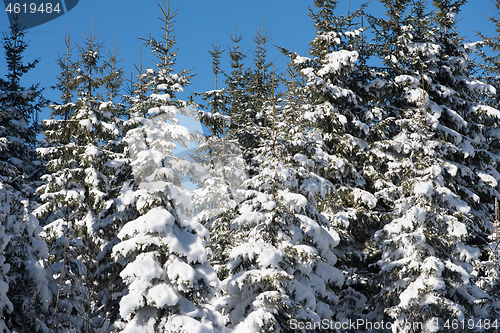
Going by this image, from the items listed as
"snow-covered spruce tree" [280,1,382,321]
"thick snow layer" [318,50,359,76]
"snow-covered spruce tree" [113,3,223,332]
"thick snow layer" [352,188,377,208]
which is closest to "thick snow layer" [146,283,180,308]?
"snow-covered spruce tree" [113,3,223,332]

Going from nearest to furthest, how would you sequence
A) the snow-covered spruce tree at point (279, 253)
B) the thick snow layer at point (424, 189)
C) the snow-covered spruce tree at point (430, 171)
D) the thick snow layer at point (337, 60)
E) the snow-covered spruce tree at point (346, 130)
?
the snow-covered spruce tree at point (279, 253) → the snow-covered spruce tree at point (430, 171) → the thick snow layer at point (424, 189) → the snow-covered spruce tree at point (346, 130) → the thick snow layer at point (337, 60)

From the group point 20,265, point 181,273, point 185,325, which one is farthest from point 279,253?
point 20,265

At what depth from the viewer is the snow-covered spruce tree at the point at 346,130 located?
15.2m

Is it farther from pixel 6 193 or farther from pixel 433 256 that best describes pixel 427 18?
pixel 6 193

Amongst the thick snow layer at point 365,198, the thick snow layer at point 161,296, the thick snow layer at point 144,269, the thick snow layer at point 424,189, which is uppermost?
the thick snow layer at point 365,198

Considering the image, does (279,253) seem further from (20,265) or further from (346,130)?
(346,130)

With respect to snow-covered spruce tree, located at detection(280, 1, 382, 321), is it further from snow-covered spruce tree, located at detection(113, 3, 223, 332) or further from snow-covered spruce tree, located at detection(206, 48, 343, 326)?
snow-covered spruce tree, located at detection(113, 3, 223, 332)

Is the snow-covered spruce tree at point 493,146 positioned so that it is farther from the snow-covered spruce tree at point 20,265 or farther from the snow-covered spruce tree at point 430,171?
the snow-covered spruce tree at point 20,265

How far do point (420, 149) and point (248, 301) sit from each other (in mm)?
7676

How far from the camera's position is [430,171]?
12641 mm

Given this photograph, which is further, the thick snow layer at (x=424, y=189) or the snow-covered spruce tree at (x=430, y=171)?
the thick snow layer at (x=424, y=189)

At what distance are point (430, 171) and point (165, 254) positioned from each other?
351 inches

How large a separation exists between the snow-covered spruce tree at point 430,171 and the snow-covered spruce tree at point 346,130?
779mm

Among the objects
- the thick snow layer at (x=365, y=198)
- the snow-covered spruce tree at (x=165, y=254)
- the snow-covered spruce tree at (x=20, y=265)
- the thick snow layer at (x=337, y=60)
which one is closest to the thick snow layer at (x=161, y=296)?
the snow-covered spruce tree at (x=165, y=254)
